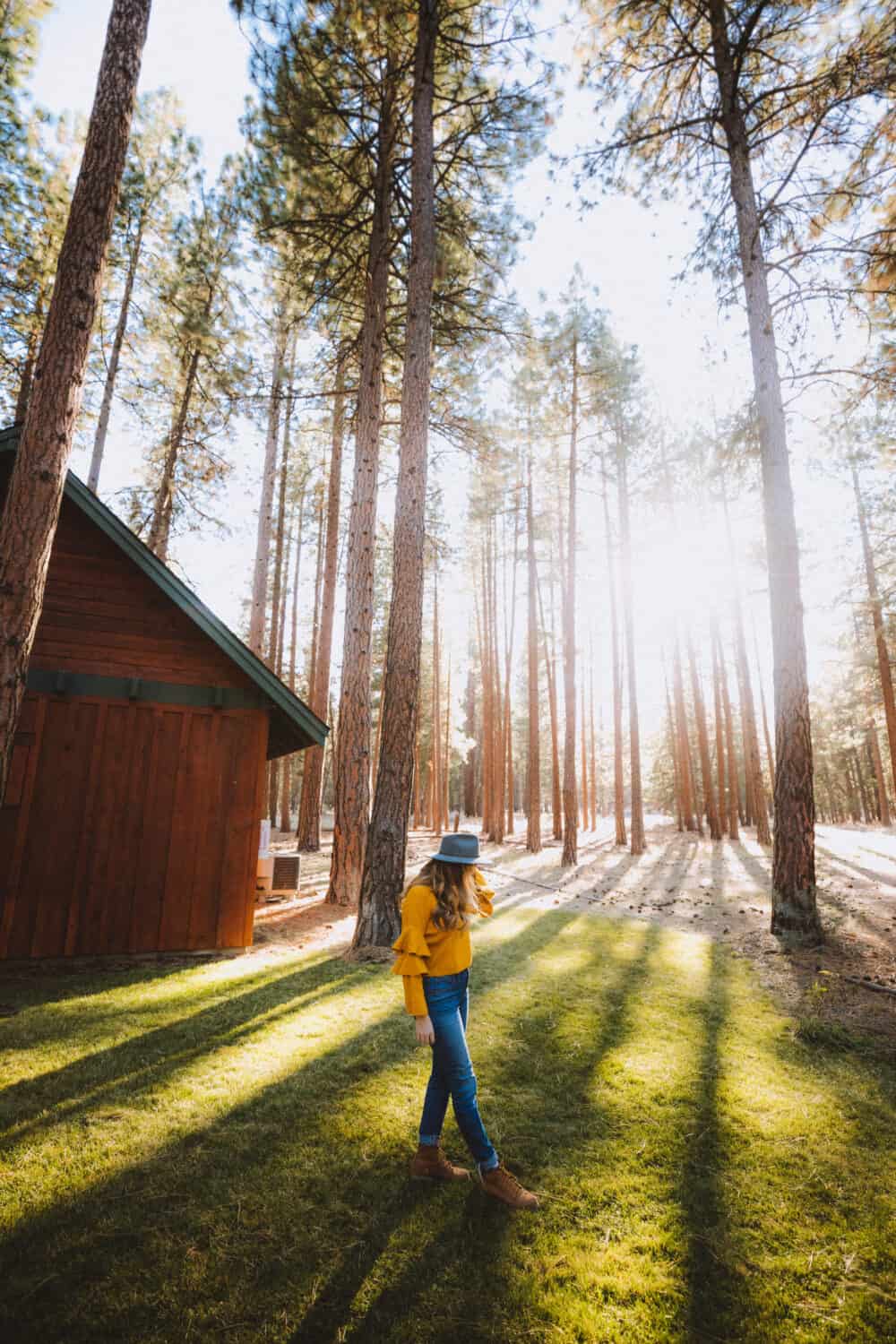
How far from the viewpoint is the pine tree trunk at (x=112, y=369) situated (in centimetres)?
1245

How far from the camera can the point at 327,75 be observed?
340 inches

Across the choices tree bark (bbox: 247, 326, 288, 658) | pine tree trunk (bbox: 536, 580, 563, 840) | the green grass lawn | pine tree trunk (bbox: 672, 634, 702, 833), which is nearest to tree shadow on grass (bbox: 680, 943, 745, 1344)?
the green grass lawn

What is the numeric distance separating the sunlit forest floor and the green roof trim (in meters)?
3.53

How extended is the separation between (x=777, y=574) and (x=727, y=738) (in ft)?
44.4

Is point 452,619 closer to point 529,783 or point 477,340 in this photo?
point 529,783

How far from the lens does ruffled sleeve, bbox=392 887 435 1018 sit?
2.82 metres

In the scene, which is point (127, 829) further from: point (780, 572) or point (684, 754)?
point (684, 754)

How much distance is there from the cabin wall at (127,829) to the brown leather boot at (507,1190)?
5587mm

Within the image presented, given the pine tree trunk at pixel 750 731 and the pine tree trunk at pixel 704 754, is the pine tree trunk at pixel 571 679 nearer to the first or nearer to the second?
the pine tree trunk at pixel 750 731

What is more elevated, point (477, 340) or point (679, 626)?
point (477, 340)

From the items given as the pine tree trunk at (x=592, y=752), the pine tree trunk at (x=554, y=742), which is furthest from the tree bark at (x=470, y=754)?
the pine tree trunk at (x=554, y=742)

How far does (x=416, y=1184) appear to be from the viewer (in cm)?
301

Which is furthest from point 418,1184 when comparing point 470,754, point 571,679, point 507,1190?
point 470,754

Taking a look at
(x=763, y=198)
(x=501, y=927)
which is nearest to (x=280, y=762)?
(x=501, y=927)
